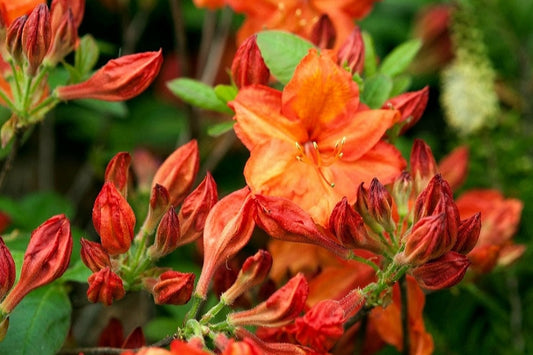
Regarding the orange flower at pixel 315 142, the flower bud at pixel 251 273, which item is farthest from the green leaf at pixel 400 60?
the flower bud at pixel 251 273

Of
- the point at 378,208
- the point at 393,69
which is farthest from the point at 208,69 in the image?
the point at 378,208

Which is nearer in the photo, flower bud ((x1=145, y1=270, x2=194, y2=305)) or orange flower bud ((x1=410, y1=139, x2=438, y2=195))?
flower bud ((x1=145, y1=270, x2=194, y2=305))

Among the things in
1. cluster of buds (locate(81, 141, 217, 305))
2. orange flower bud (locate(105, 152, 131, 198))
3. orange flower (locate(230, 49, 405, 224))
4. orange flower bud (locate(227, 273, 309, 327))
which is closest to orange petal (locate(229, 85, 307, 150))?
orange flower (locate(230, 49, 405, 224))

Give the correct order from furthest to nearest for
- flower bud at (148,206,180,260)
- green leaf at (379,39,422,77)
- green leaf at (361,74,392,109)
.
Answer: green leaf at (379,39,422,77), green leaf at (361,74,392,109), flower bud at (148,206,180,260)

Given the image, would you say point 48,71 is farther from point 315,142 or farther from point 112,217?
point 315,142

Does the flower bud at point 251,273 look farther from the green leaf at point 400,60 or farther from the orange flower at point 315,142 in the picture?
the green leaf at point 400,60

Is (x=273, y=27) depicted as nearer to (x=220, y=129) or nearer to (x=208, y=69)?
(x=220, y=129)

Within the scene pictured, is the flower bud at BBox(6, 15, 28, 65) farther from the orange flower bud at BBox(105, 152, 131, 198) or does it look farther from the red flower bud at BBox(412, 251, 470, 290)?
the red flower bud at BBox(412, 251, 470, 290)
